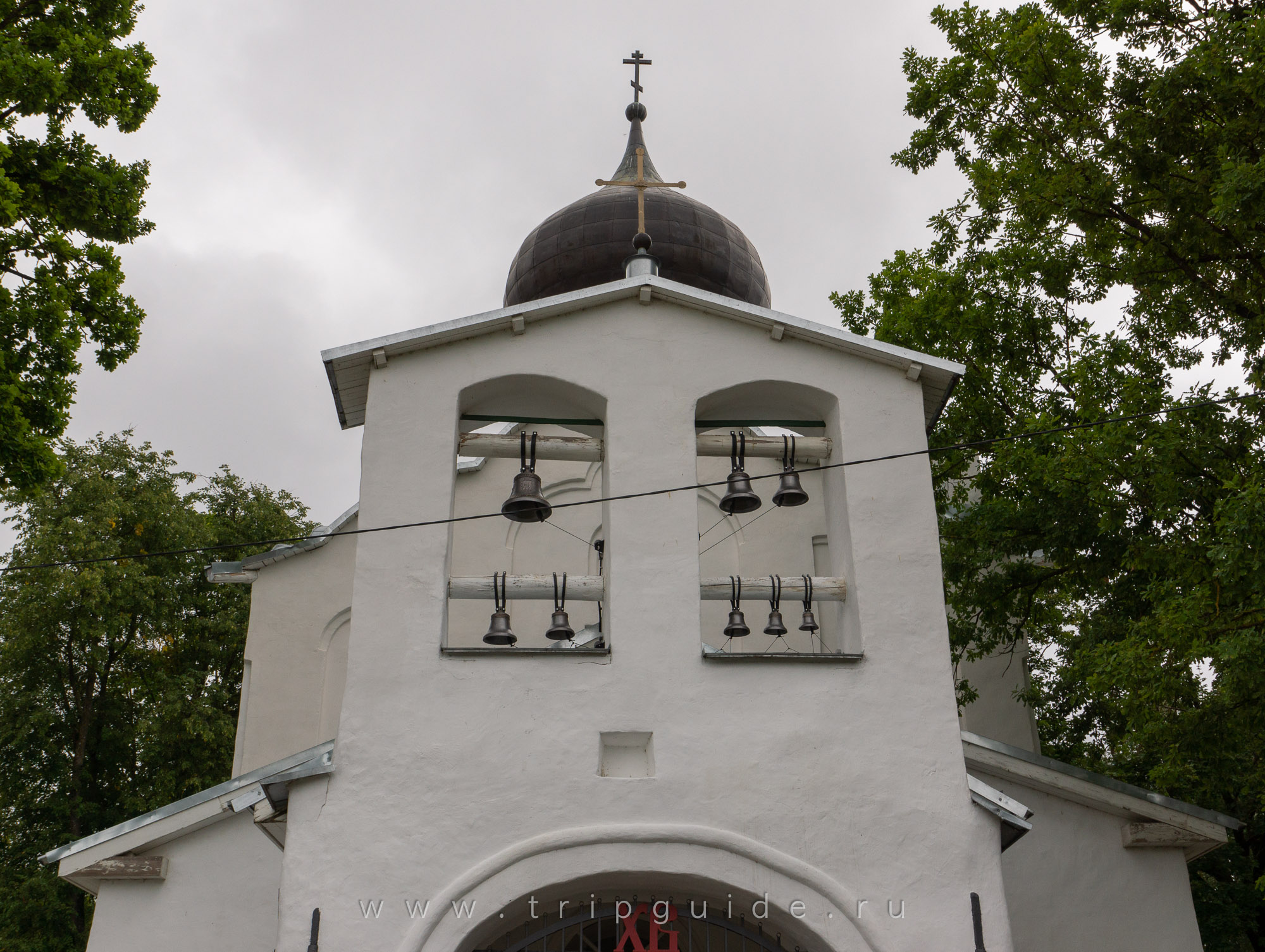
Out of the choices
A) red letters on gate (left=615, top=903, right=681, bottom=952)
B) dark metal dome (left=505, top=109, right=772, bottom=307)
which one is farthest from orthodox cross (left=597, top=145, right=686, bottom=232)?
red letters on gate (left=615, top=903, right=681, bottom=952)

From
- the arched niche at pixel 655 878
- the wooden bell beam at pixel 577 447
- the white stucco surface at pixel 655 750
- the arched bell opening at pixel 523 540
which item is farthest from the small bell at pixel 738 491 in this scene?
the arched bell opening at pixel 523 540

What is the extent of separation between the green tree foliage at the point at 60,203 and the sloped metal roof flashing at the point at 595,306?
241 cm

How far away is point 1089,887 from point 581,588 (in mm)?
4060

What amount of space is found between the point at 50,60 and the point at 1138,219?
7981 millimetres

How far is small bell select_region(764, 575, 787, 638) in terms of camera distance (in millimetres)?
7383

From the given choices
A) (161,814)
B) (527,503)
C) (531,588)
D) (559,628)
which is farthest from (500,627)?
(161,814)

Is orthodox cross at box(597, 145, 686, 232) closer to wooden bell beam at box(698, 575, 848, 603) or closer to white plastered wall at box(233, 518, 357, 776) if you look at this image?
white plastered wall at box(233, 518, 357, 776)

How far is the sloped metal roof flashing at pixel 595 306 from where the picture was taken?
7.44m

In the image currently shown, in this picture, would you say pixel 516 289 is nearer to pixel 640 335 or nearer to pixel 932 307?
pixel 932 307

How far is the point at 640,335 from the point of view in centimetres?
771

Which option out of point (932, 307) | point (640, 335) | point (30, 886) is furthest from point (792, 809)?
point (30, 886)

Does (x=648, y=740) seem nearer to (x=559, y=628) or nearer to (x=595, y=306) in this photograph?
(x=559, y=628)

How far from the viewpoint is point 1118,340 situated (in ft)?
34.8

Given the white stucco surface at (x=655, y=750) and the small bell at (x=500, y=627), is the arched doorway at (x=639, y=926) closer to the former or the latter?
the white stucco surface at (x=655, y=750)
